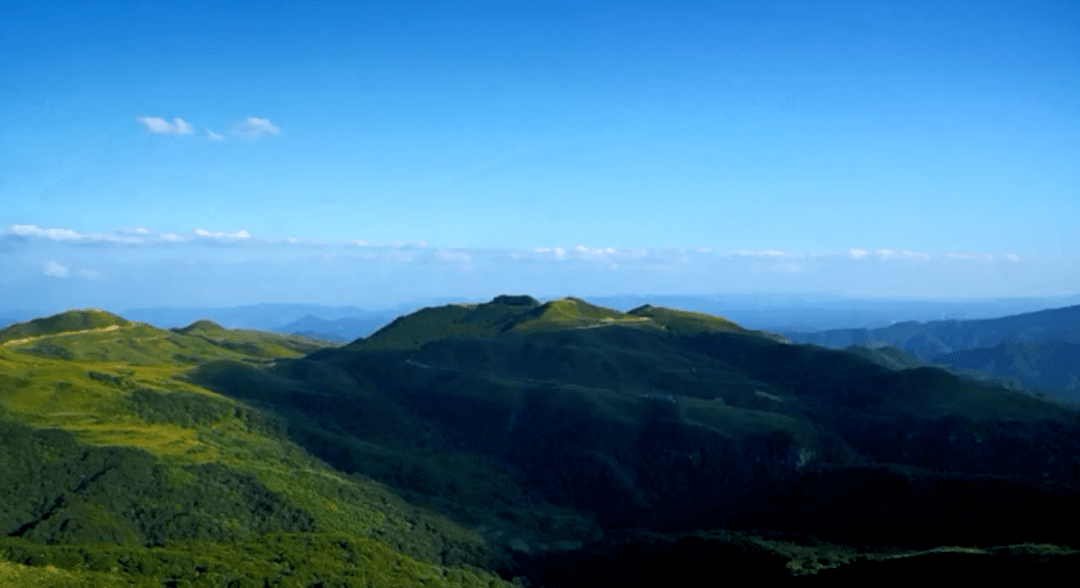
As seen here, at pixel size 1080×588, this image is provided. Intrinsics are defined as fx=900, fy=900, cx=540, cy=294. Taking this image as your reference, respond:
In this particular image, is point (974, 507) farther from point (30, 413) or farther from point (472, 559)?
point (30, 413)

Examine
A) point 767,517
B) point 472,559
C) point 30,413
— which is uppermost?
point 30,413

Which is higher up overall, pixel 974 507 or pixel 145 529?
pixel 974 507

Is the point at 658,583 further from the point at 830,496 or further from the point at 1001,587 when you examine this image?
the point at 1001,587

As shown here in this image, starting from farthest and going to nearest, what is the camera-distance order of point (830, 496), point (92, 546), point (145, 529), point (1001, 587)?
point (830, 496), point (145, 529), point (92, 546), point (1001, 587)

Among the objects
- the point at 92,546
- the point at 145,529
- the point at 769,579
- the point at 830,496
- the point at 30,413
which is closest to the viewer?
the point at 769,579

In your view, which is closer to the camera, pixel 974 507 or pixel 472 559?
pixel 974 507

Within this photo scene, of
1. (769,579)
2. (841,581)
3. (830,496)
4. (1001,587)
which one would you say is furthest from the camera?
(830,496)

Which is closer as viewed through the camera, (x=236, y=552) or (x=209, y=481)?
(x=236, y=552)

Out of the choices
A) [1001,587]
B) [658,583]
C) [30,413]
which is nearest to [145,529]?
[30,413]

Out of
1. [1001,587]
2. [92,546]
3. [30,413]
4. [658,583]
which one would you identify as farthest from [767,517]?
[30,413]
